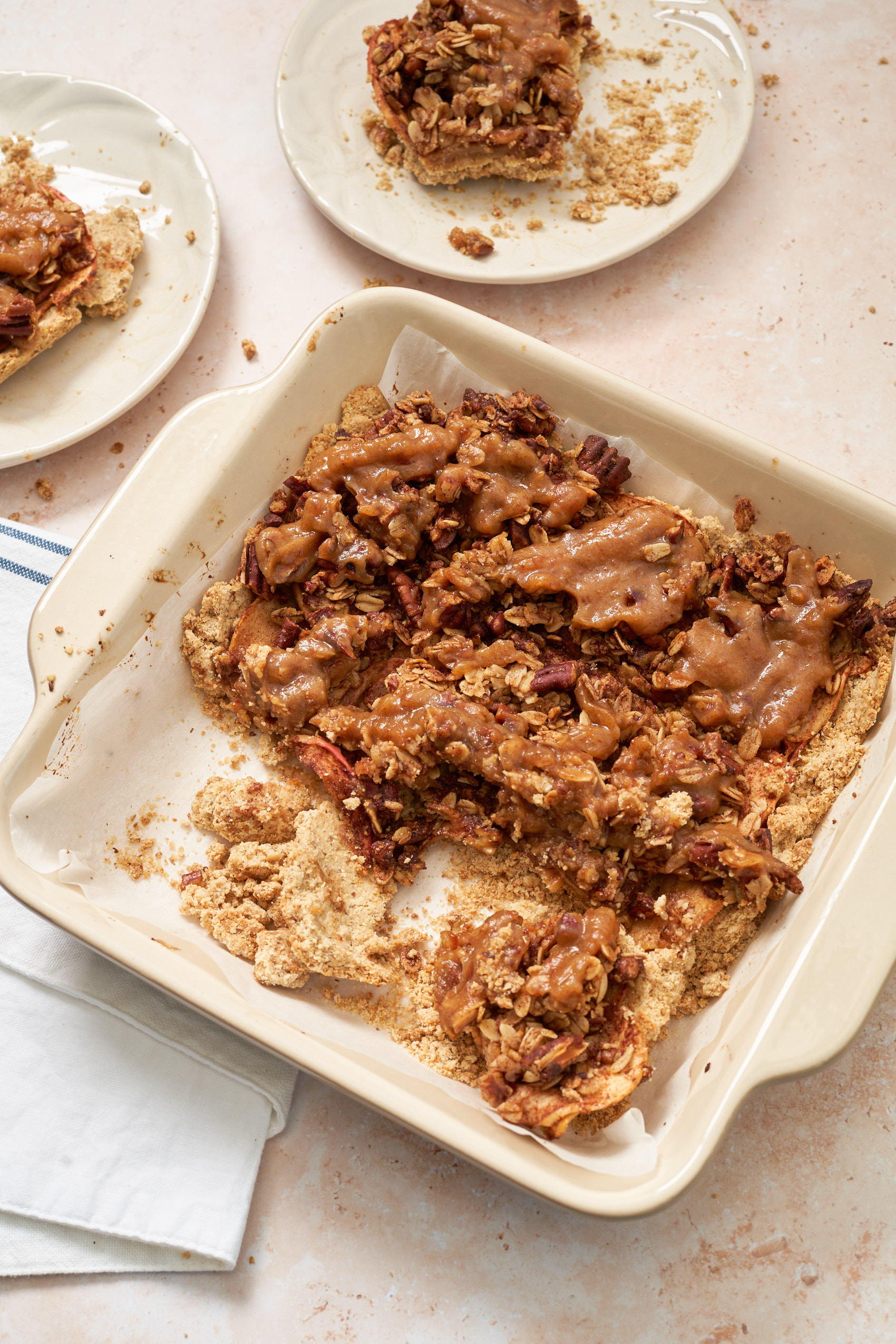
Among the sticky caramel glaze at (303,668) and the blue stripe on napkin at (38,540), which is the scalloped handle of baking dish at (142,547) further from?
the blue stripe on napkin at (38,540)

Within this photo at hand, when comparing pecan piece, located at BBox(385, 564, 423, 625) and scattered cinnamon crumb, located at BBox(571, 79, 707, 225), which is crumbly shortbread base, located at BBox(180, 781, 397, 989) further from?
scattered cinnamon crumb, located at BBox(571, 79, 707, 225)

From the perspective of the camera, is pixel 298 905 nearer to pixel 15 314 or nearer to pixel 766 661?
pixel 766 661

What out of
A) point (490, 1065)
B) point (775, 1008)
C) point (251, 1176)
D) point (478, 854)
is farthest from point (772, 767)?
point (251, 1176)

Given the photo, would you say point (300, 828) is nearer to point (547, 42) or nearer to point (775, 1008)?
point (775, 1008)

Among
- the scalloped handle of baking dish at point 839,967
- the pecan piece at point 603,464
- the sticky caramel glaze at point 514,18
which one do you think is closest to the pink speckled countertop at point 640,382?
the scalloped handle of baking dish at point 839,967

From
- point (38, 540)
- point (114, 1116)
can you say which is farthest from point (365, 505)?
point (114, 1116)

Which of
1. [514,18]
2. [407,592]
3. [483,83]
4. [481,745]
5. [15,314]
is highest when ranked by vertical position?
[514,18]

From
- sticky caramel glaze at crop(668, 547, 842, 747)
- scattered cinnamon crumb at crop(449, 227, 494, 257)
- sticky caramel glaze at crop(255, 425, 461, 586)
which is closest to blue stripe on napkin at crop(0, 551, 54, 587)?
sticky caramel glaze at crop(255, 425, 461, 586)
